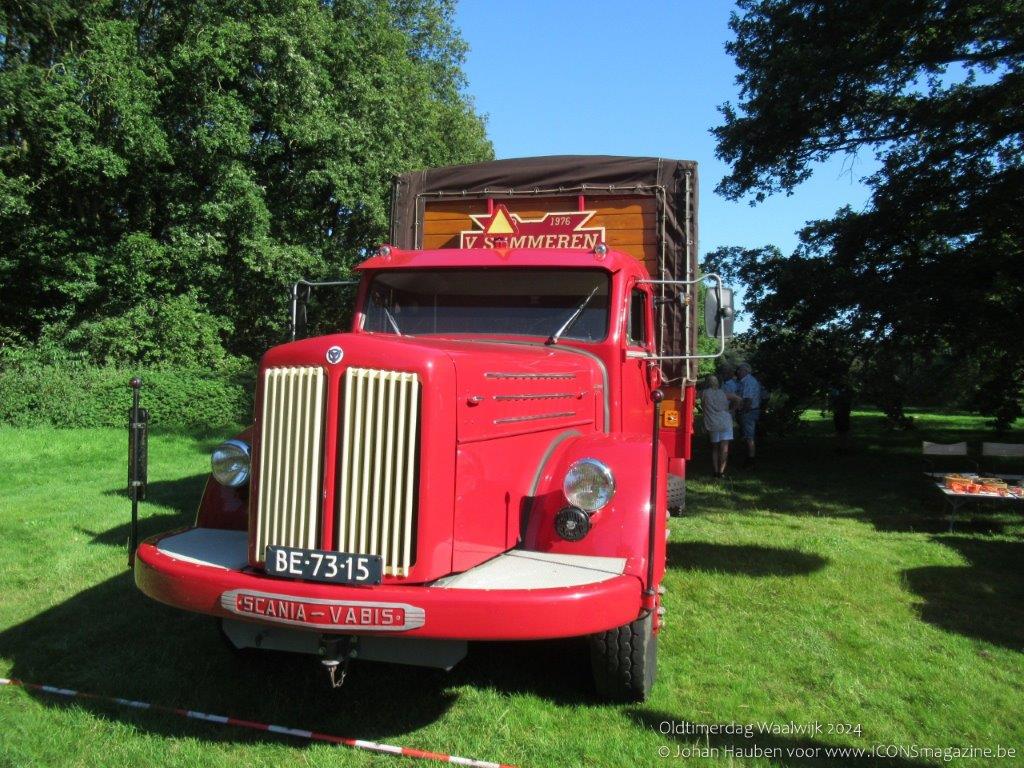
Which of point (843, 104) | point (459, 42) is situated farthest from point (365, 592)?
point (459, 42)

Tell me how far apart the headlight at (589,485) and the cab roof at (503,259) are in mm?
1610

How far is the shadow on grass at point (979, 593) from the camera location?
4.63m

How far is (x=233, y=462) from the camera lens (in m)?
3.76

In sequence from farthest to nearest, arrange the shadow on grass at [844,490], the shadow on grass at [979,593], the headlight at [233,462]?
the shadow on grass at [844,490]
the shadow on grass at [979,593]
the headlight at [233,462]

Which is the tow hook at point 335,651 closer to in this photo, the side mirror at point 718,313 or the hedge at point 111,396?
the side mirror at point 718,313

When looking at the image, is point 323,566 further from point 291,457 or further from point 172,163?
point 172,163

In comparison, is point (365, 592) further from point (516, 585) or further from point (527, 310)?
point (527, 310)

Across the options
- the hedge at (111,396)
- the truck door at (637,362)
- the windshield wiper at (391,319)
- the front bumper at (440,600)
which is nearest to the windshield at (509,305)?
the windshield wiper at (391,319)

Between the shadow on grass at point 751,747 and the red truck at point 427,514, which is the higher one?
the red truck at point 427,514

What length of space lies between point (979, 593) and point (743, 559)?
5.20 ft

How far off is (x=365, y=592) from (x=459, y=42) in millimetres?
27155

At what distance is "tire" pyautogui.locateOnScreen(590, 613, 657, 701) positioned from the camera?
3.40 meters

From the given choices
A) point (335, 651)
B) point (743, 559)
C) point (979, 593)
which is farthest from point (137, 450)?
point (979, 593)

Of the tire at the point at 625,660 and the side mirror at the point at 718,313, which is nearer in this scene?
the tire at the point at 625,660
